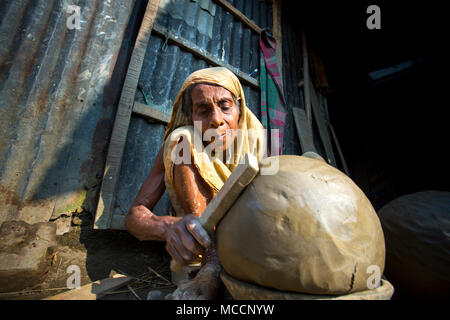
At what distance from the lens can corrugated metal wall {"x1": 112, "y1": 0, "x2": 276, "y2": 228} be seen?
2.29m

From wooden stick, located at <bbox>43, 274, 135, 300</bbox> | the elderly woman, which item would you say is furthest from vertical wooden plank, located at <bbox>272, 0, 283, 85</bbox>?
wooden stick, located at <bbox>43, 274, 135, 300</bbox>

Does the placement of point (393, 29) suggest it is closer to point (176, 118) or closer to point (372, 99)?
point (372, 99)

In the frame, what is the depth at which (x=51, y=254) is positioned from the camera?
68.6 inches

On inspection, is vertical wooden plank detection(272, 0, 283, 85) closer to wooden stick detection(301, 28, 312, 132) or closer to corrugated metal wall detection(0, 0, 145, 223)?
wooden stick detection(301, 28, 312, 132)

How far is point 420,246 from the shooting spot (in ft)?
3.86

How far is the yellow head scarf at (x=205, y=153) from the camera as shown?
1.55 m

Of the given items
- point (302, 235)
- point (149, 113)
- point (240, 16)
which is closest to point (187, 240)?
point (302, 235)

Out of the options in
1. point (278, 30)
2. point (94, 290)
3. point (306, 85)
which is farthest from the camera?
point (306, 85)

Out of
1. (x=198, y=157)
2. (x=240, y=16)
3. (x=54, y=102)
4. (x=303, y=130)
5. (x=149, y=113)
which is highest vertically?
(x=240, y=16)

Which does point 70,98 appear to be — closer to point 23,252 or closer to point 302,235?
point 23,252

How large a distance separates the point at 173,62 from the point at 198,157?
1.71 metres

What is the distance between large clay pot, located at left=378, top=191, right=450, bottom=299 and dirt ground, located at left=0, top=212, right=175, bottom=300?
1311 millimetres
